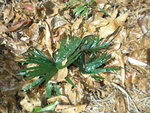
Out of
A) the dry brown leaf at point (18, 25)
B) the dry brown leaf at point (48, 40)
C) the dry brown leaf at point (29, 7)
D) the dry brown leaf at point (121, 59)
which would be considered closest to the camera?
the dry brown leaf at point (121, 59)

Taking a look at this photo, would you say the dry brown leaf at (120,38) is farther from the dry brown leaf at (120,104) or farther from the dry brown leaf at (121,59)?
the dry brown leaf at (120,104)

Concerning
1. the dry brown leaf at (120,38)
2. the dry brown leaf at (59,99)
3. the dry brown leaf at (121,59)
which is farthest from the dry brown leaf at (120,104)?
the dry brown leaf at (120,38)

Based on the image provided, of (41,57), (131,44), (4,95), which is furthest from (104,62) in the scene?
(4,95)

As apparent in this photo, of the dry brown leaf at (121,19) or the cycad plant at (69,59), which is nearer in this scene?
the cycad plant at (69,59)

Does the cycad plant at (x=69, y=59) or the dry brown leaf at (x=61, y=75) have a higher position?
the cycad plant at (x=69, y=59)

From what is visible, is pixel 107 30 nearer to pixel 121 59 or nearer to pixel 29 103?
pixel 121 59

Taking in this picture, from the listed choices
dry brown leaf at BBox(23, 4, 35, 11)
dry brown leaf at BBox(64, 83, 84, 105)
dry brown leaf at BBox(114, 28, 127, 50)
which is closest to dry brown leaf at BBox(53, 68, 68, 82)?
dry brown leaf at BBox(64, 83, 84, 105)

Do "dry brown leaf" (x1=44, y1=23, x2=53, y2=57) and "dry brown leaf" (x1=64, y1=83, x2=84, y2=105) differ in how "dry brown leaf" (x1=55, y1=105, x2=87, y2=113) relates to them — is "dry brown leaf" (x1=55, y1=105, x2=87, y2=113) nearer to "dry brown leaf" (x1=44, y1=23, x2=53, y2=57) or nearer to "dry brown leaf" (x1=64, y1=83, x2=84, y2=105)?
"dry brown leaf" (x1=64, y1=83, x2=84, y2=105)
